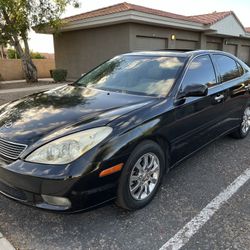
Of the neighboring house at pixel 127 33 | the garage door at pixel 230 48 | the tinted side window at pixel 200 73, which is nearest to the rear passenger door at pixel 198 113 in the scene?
the tinted side window at pixel 200 73

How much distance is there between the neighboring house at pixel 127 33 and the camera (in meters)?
12.6

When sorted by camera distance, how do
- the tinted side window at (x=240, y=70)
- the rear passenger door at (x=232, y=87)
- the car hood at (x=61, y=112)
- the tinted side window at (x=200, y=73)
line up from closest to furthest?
the car hood at (x=61, y=112) < the tinted side window at (x=200, y=73) < the rear passenger door at (x=232, y=87) < the tinted side window at (x=240, y=70)

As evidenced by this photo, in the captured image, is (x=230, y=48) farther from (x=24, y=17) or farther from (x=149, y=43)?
(x=24, y=17)

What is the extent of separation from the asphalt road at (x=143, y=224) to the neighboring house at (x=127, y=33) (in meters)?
10.1

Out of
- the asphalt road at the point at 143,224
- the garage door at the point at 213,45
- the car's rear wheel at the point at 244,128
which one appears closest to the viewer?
the asphalt road at the point at 143,224

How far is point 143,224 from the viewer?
2557 mm

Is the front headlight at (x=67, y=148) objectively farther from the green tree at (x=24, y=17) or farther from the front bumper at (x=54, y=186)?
the green tree at (x=24, y=17)

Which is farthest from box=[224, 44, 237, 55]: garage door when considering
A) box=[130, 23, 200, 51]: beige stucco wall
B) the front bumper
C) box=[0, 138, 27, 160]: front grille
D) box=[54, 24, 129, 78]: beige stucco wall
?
box=[0, 138, 27, 160]: front grille

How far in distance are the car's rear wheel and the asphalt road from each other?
65.8 inches

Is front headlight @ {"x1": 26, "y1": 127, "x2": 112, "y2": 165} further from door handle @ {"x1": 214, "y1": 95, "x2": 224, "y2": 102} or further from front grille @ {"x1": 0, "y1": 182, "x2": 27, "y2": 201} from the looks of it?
door handle @ {"x1": 214, "y1": 95, "x2": 224, "y2": 102}

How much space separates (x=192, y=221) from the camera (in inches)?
102

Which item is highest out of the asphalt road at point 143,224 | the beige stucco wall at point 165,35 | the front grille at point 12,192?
the beige stucco wall at point 165,35

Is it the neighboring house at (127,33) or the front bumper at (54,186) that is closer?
the front bumper at (54,186)

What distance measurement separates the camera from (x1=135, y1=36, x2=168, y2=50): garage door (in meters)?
13.3
